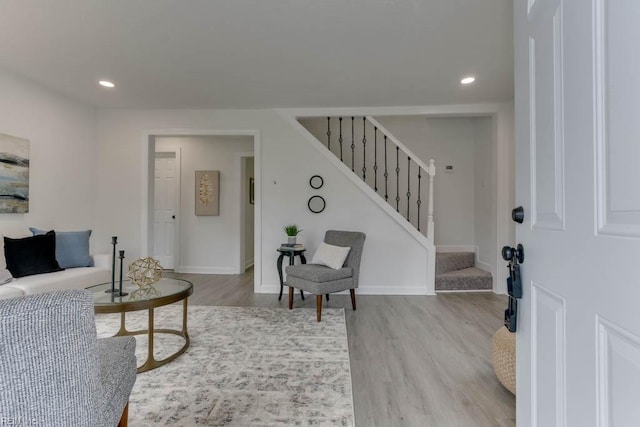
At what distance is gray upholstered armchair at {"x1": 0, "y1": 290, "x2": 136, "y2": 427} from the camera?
730 millimetres

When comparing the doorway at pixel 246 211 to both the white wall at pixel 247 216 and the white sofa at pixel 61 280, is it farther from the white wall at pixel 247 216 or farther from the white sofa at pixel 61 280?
the white sofa at pixel 61 280

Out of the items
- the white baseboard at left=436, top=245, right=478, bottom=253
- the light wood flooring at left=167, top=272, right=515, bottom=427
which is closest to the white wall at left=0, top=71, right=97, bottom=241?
the light wood flooring at left=167, top=272, right=515, bottom=427

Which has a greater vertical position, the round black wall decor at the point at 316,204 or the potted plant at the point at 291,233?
the round black wall decor at the point at 316,204

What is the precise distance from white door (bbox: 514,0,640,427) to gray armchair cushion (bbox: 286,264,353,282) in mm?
2369

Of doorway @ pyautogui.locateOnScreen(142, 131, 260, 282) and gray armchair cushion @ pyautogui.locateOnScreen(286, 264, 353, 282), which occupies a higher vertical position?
doorway @ pyautogui.locateOnScreen(142, 131, 260, 282)

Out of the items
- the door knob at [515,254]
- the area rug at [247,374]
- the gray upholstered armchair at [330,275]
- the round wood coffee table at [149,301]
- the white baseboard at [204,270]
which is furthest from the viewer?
the white baseboard at [204,270]

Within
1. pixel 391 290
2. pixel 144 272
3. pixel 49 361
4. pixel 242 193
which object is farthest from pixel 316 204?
pixel 49 361

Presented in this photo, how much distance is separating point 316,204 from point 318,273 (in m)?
1.26

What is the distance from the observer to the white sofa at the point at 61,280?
104 inches

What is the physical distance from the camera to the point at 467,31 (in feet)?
8.00

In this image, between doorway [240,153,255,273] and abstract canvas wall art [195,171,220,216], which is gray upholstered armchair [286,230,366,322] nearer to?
doorway [240,153,255,273]

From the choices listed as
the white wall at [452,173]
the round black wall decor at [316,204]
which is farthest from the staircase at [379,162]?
the round black wall decor at [316,204]

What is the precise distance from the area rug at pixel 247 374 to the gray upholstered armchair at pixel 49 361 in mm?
993

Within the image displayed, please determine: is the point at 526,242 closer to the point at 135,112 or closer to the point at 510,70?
the point at 510,70
